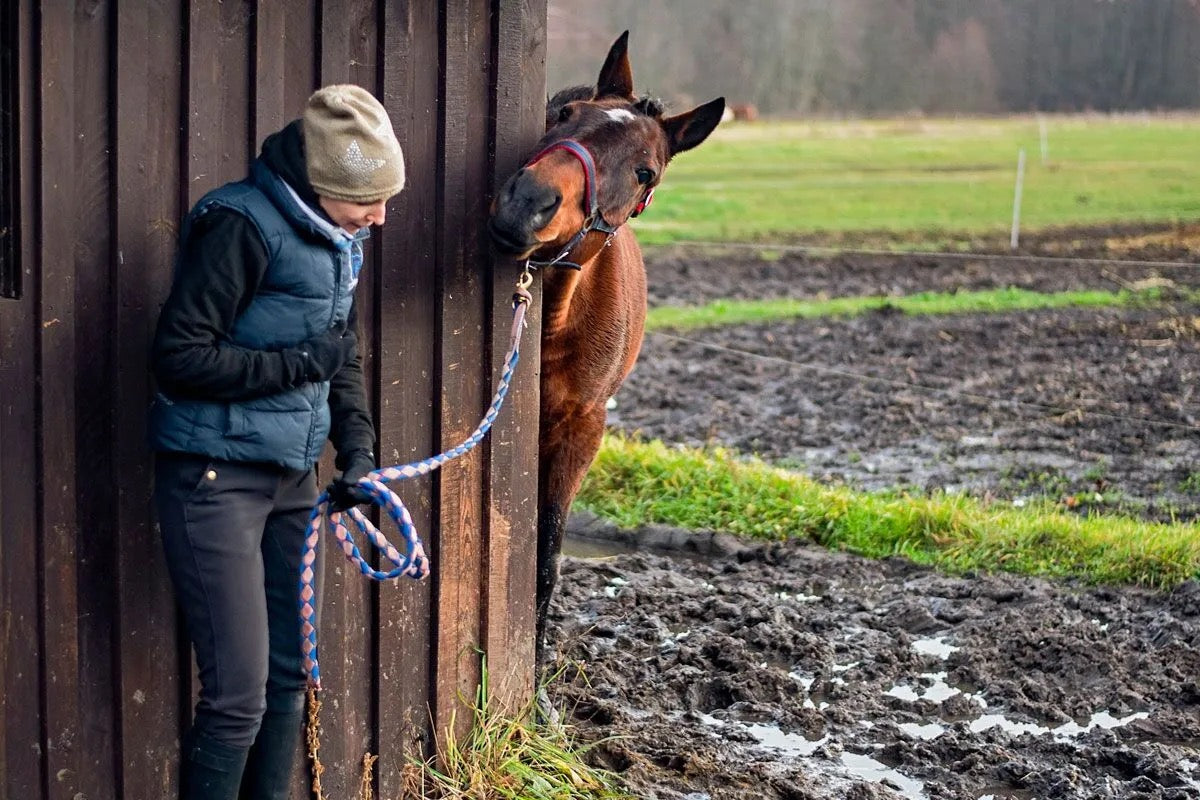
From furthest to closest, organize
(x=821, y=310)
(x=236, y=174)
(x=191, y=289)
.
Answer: (x=821, y=310) < (x=236, y=174) < (x=191, y=289)

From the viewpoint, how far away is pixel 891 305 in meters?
13.8

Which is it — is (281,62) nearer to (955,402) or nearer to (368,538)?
(368,538)

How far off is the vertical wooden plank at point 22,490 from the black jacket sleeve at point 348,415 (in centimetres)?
66

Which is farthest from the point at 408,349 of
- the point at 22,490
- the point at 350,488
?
the point at 22,490

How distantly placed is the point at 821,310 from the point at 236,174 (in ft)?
35.7

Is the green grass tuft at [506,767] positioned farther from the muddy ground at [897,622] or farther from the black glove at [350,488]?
the black glove at [350,488]

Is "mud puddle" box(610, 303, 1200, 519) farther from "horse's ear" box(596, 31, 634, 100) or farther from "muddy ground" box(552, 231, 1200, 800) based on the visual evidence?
"horse's ear" box(596, 31, 634, 100)

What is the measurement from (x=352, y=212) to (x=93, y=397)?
2.36 feet

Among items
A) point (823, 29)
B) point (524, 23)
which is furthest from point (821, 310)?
point (823, 29)

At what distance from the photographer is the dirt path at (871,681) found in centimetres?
443

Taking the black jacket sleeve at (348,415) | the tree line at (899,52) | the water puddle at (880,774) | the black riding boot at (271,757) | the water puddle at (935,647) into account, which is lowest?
the water puddle at (935,647)

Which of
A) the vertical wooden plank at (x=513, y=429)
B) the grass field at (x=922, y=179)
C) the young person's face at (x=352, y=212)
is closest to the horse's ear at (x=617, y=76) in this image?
the vertical wooden plank at (x=513, y=429)

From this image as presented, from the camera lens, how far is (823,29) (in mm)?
33969

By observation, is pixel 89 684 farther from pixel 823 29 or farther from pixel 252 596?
pixel 823 29
